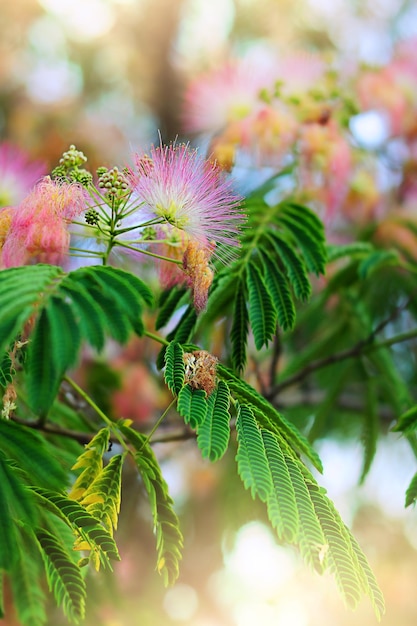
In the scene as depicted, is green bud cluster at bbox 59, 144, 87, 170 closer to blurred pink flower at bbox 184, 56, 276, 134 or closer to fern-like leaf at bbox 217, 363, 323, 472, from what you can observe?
fern-like leaf at bbox 217, 363, 323, 472

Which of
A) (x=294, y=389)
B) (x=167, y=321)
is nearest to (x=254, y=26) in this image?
(x=294, y=389)

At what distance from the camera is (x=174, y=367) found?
1.01 metres

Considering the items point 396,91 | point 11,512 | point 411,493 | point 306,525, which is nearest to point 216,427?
point 306,525

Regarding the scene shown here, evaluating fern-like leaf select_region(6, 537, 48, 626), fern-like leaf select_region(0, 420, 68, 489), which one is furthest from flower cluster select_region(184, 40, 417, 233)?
fern-like leaf select_region(6, 537, 48, 626)

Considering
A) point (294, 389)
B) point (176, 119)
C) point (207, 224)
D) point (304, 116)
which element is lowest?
point (207, 224)

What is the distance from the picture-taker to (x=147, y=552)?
2979 mm

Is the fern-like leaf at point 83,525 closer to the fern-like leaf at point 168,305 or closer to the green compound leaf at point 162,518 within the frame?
the green compound leaf at point 162,518

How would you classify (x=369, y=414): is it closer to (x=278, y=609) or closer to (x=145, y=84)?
(x=278, y=609)

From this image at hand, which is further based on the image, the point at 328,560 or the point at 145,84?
the point at 145,84

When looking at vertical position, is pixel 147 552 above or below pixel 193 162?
above

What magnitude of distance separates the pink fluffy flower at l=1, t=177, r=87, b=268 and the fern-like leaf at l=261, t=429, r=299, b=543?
40cm

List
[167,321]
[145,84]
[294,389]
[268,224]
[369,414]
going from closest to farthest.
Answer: [167,321] → [268,224] → [369,414] → [294,389] → [145,84]

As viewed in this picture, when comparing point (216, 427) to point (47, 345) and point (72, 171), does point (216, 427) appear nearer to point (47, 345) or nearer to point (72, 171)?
point (47, 345)

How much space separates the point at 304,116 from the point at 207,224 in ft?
3.18
